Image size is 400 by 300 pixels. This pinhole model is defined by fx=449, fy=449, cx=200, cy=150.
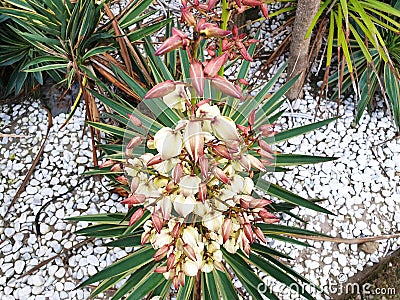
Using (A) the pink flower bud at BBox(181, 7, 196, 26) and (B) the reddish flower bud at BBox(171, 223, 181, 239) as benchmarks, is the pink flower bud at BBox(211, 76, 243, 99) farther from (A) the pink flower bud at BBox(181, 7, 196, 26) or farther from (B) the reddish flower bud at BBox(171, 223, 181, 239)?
(B) the reddish flower bud at BBox(171, 223, 181, 239)

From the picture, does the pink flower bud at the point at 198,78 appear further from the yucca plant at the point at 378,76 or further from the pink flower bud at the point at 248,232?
the yucca plant at the point at 378,76

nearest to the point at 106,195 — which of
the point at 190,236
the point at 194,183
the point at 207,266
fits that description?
the point at 207,266

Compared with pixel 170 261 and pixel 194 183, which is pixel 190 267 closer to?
pixel 170 261

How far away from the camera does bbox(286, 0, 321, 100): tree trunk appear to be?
1731mm

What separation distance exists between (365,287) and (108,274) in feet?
3.17

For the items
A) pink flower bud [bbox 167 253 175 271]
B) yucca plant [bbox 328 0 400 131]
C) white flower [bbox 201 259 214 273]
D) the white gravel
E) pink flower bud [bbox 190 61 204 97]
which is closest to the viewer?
pink flower bud [bbox 190 61 204 97]

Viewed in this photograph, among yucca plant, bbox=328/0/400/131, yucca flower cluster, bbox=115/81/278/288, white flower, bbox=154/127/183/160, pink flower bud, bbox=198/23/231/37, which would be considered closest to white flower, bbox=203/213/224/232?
yucca flower cluster, bbox=115/81/278/288

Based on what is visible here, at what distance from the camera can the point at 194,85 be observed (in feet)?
2.23

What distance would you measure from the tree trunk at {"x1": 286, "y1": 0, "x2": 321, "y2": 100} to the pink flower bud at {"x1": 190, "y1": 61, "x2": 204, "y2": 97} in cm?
105

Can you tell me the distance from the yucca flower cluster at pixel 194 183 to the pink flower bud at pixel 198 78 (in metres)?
0.04

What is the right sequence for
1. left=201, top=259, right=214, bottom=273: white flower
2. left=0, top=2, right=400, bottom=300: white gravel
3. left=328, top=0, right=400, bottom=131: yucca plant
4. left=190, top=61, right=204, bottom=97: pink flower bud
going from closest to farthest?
left=190, top=61, right=204, bottom=97: pink flower bud → left=201, top=259, right=214, bottom=273: white flower → left=0, top=2, right=400, bottom=300: white gravel → left=328, top=0, right=400, bottom=131: yucca plant

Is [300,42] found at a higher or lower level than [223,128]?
higher

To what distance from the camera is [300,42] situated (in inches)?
72.8

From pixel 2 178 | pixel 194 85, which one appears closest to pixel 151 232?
pixel 194 85
